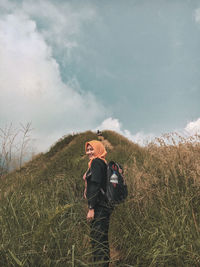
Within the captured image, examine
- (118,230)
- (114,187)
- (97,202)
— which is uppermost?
(114,187)

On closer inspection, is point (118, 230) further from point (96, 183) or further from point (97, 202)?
point (96, 183)

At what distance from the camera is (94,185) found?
10.2ft

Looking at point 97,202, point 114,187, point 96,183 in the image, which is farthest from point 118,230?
point 96,183

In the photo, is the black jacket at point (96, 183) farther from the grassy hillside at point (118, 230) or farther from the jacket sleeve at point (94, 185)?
the grassy hillside at point (118, 230)

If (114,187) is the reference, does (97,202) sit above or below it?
below

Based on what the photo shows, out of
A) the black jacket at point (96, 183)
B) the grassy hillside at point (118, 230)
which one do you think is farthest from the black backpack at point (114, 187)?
the grassy hillside at point (118, 230)

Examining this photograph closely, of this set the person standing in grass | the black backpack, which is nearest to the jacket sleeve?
the person standing in grass

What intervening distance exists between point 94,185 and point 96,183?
44mm

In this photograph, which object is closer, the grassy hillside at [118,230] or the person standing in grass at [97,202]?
the grassy hillside at [118,230]

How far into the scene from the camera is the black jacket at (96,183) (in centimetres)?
304

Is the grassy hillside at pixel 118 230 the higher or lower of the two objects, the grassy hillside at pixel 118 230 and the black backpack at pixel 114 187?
the lower

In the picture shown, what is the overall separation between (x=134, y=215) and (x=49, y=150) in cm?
1187

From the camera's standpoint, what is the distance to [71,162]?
32.1 ft

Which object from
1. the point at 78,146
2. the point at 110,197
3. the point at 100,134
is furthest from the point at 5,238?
the point at 100,134
